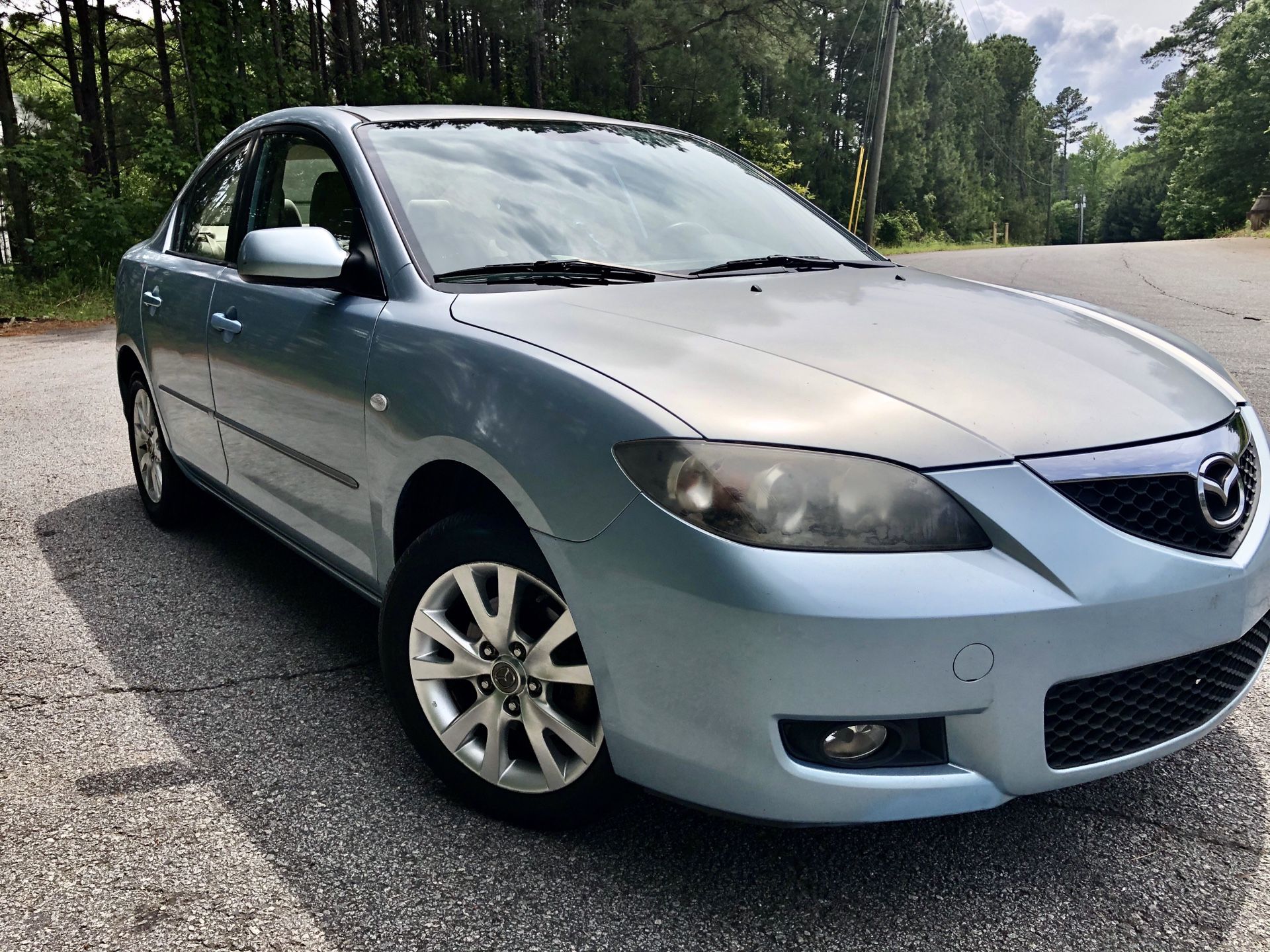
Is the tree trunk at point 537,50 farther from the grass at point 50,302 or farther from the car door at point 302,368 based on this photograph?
the car door at point 302,368

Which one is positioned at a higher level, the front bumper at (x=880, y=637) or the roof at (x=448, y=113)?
the roof at (x=448, y=113)

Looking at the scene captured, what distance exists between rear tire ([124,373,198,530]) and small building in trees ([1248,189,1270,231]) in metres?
35.0

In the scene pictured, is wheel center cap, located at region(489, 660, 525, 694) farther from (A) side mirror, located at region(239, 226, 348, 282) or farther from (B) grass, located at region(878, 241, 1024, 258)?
(B) grass, located at region(878, 241, 1024, 258)

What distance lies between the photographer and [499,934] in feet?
6.33

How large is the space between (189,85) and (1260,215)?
30816 mm

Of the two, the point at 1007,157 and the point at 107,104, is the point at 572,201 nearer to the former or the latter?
the point at 107,104

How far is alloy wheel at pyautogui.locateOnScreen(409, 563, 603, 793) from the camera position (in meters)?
2.07

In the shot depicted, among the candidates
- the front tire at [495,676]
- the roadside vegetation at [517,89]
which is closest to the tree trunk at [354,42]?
the roadside vegetation at [517,89]

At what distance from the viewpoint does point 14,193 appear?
15891 mm

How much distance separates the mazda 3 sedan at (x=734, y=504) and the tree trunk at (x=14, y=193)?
52.0 ft

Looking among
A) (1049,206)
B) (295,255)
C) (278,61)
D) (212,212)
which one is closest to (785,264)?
(295,255)

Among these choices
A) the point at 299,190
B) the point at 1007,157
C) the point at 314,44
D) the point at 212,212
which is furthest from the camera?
the point at 1007,157

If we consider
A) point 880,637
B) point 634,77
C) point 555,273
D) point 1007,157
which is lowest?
point 880,637

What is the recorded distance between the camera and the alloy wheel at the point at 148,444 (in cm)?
436
